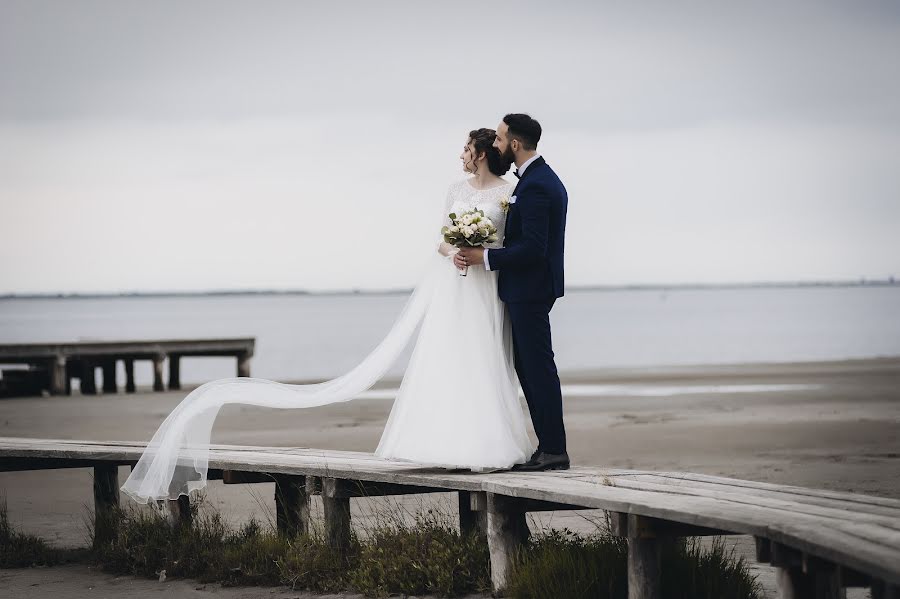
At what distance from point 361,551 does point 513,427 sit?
1.41 m

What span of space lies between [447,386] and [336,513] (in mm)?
1251

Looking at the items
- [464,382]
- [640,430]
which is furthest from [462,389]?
[640,430]

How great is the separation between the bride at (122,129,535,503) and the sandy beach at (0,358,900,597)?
124cm

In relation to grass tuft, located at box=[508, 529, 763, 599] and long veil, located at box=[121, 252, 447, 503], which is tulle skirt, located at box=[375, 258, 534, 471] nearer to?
long veil, located at box=[121, 252, 447, 503]

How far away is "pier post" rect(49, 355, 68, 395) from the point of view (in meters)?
25.9

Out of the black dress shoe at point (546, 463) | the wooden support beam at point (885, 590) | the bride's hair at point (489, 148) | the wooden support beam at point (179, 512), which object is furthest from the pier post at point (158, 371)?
the wooden support beam at point (885, 590)

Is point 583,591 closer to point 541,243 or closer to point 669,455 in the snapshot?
point 541,243

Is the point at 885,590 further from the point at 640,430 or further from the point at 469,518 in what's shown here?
the point at 640,430

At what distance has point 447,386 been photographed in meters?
6.94

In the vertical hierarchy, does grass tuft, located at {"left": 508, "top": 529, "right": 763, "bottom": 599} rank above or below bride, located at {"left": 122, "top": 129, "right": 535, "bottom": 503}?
below

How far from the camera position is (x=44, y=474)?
552 inches

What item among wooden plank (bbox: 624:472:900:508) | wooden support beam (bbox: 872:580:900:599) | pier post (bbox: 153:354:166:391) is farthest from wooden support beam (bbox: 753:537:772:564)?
pier post (bbox: 153:354:166:391)

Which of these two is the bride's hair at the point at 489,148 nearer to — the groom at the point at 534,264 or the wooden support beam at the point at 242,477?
the groom at the point at 534,264

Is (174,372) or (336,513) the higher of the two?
(174,372)
